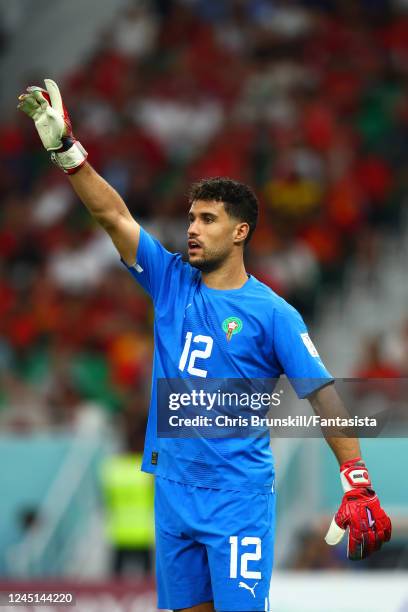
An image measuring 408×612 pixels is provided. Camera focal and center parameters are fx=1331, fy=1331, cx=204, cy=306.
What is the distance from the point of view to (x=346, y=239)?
1197cm

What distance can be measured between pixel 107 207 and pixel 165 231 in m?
7.09

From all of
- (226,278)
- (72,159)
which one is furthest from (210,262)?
(72,159)

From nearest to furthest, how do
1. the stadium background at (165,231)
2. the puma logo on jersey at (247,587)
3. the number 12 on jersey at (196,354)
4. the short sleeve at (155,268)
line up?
1. the puma logo on jersey at (247,587)
2. the number 12 on jersey at (196,354)
3. the short sleeve at (155,268)
4. the stadium background at (165,231)

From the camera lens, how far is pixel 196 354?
503 cm

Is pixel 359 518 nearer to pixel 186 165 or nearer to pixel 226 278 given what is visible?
pixel 226 278

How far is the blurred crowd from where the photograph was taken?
38.0 feet

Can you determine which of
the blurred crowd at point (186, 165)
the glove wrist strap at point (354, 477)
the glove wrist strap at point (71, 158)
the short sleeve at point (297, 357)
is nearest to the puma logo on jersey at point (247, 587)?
the glove wrist strap at point (354, 477)

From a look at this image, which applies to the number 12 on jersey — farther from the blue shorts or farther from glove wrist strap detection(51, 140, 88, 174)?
glove wrist strap detection(51, 140, 88, 174)

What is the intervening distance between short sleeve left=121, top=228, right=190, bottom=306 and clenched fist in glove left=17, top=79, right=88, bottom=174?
1.30ft

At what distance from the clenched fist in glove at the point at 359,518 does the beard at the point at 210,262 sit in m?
0.90

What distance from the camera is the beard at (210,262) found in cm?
507

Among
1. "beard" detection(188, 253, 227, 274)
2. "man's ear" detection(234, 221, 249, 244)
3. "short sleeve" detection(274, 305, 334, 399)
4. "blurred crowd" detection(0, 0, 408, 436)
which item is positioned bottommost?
"short sleeve" detection(274, 305, 334, 399)

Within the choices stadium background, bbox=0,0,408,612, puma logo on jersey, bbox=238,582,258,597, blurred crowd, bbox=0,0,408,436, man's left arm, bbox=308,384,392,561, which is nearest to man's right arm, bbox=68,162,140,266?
man's left arm, bbox=308,384,392,561

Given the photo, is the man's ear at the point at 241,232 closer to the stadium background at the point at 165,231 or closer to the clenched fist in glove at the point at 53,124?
the clenched fist in glove at the point at 53,124
